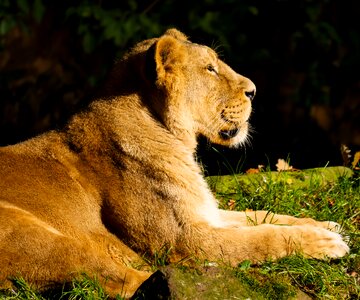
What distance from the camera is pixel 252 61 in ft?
29.3

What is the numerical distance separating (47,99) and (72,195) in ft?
16.6

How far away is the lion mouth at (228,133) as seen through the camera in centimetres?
523

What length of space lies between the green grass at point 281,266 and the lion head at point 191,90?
0.57 metres

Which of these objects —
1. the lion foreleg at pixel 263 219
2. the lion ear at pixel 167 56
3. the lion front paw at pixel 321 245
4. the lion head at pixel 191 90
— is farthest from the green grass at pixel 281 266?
the lion ear at pixel 167 56

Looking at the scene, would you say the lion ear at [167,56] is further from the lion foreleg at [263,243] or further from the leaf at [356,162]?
the leaf at [356,162]

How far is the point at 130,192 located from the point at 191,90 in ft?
2.42

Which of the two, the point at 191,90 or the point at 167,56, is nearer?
the point at 167,56

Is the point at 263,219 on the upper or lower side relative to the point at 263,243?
lower

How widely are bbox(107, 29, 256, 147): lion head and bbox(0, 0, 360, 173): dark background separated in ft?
9.51

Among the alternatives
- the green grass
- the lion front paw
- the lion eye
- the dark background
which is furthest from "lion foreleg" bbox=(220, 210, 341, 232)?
the dark background

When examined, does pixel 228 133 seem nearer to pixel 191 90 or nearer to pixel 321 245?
pixel 191 90

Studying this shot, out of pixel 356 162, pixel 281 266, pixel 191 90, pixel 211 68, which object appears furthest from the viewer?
pixel 356 162

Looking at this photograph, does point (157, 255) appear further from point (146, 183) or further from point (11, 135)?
point (11, 135)

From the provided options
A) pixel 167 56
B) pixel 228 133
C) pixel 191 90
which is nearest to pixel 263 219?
pixel 228 133
